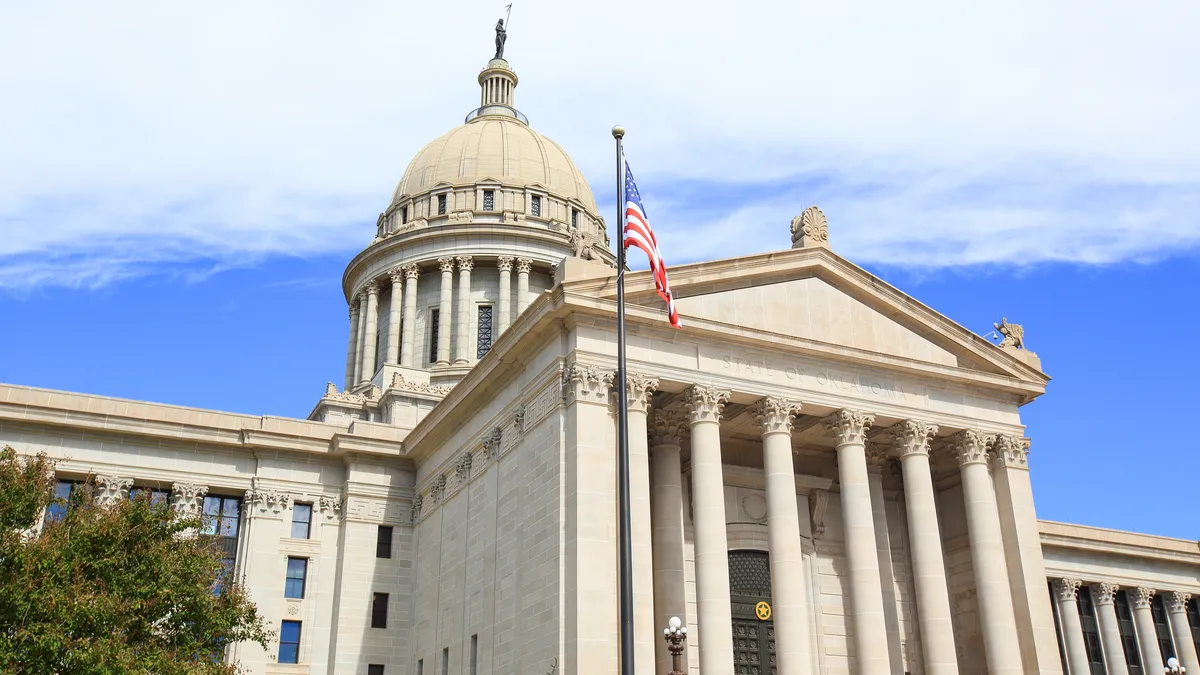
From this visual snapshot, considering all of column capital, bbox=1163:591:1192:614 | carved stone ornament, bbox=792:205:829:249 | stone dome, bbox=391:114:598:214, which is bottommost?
column capital, bbox=1163:591:1192:614

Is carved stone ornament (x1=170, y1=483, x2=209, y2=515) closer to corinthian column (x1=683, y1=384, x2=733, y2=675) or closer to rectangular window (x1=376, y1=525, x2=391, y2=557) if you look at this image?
rectangular window (x1=376, y1=525, x2=391, y2=557)

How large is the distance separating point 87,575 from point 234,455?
51.5 feet

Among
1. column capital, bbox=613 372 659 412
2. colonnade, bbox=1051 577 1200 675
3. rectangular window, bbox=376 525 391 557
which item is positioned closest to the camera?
column capital, bbox=613 372 659 412

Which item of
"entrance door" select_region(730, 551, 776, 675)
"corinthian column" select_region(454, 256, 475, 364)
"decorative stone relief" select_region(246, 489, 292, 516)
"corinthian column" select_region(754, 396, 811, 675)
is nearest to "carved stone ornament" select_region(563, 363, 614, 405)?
"corinthian column" select_region(754, 396, 811, 675)

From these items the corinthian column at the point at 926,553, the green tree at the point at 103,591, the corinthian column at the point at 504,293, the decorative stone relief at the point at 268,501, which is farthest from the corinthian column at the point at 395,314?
the corinthian column at the point at 926,553

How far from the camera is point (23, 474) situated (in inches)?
1046

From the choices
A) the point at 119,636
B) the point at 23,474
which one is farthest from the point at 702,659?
the point at 23,474

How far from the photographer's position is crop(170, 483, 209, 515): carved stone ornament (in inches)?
1576

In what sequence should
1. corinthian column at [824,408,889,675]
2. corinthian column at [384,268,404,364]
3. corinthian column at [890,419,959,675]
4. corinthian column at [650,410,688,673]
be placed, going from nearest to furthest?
corinthian column at [824,408,889,675] → corinthian column at [650,410,688,673] → corinthian column at [890,419,959,675] → corinthian column at [384,268,404,364]

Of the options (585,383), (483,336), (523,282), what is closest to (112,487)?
(585,383)

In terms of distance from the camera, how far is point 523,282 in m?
61.5

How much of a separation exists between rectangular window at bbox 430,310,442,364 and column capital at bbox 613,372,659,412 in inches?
1178

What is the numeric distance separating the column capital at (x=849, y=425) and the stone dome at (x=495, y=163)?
117ft

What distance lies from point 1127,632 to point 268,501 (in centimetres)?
3982
